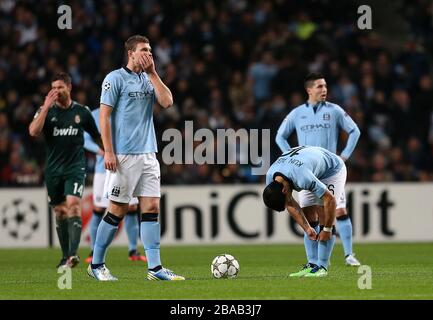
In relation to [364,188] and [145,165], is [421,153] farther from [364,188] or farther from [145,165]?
[145,165]

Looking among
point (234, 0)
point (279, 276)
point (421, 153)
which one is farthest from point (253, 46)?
point (279, 276)

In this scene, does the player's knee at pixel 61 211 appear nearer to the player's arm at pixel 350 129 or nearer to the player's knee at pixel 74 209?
Answer: the player's knee at pixel 74 209

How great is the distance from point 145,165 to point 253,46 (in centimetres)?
1127

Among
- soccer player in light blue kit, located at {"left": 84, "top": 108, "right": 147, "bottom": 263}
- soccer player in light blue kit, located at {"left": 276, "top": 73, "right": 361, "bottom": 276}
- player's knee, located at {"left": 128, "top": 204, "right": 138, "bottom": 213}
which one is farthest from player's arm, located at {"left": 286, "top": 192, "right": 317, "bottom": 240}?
player's knee, located at {"left": 128, "top": 204, "right": 138, "bottom": 213}

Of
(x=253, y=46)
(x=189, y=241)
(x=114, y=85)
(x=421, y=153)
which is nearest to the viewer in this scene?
(x=114, y=85)

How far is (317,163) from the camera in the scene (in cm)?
1073

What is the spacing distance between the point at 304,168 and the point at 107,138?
6.24 feet

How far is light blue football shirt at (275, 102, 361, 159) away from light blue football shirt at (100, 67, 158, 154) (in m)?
Result: 2.98

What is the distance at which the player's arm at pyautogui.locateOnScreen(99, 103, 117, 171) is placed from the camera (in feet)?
33.6

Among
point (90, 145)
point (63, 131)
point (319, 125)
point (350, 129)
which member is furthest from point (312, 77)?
point (90, 145)

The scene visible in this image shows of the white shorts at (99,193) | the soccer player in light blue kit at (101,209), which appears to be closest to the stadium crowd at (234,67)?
the soccer player in light blue kit at (101,209)

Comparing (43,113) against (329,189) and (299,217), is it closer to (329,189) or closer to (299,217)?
(329,189)

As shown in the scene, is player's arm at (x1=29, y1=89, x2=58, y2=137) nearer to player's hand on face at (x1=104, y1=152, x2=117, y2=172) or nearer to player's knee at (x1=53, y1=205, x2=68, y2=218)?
player's knee at (x1=53, y1=205, x2=68, y2=218)
